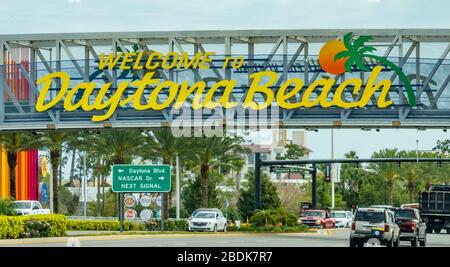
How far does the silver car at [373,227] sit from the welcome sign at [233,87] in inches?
510

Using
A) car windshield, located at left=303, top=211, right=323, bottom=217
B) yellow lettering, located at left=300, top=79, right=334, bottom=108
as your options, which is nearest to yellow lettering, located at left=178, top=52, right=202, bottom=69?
yellow lettering, located at left=300, top=79, right=334, bottom=108

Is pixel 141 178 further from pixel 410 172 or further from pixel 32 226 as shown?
pixel 410 172

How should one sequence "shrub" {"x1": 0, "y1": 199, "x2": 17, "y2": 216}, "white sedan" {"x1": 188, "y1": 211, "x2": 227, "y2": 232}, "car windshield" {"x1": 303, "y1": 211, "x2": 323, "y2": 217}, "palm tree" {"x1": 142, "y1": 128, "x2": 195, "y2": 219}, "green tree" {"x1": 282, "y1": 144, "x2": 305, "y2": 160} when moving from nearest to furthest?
"shrub" {"x1": 0, "y1": 199, "x2": 17, "y2": 216}, "white sedan" {"x1": 188, "y1": 211, "x2": 227, "y2": 232}, "palm tree" {"x1": 142, "y1": 128, "x2": 195, "y2": 219}, "car windshield" {"x1": 303, "y1": 211, "x2": 323, "y2": 217}, "green tree" {"x1": 282, "y1": 144, "x2": 305, "y2": 160}

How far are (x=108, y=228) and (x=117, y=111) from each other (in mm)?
15711

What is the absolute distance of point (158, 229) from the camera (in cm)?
6488

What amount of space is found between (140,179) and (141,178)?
0.09m

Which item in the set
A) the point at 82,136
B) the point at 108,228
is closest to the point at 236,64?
the point at 108,228

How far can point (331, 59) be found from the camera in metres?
48.2

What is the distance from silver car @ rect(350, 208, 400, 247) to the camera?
34.0m

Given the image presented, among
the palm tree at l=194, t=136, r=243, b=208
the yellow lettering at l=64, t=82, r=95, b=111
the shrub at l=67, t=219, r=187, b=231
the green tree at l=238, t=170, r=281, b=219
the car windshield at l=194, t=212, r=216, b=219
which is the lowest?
the green tree at l=238, t=170, r=281, b=219

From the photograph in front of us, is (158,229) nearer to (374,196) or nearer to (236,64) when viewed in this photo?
(236,64)

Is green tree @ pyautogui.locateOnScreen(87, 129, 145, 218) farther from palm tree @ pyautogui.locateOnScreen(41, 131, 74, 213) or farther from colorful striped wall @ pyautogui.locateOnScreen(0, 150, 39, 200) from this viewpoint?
colorful striped wall @ pyautogui.locateOnScreen(0, 150, 39, 200)

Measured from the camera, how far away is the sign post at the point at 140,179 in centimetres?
5556

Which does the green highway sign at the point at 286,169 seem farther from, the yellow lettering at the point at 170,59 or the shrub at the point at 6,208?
the shrub at the point at 6,208
